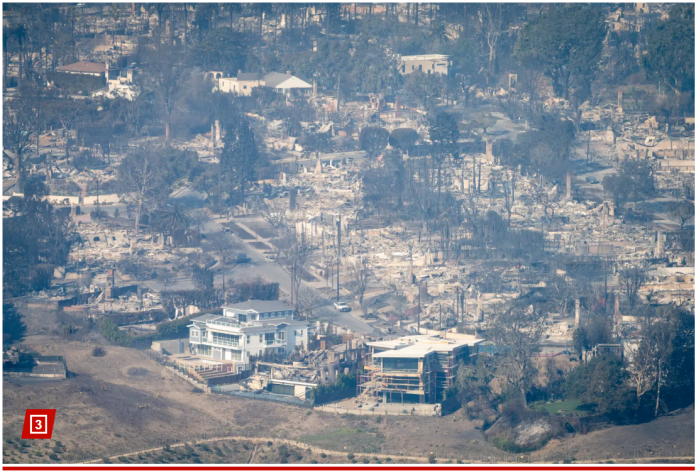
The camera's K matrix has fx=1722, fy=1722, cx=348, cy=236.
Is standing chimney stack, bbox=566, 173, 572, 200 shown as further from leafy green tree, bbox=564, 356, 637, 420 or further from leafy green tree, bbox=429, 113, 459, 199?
leafy green tree, bbox=564, 356, 637, 420

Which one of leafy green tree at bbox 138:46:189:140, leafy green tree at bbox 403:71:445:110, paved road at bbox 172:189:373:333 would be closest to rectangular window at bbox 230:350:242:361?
paved road at bbox 172:189:373:333

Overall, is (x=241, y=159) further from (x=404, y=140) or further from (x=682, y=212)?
(x=682, y=212)

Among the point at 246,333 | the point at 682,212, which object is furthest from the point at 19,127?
the point at 682,212

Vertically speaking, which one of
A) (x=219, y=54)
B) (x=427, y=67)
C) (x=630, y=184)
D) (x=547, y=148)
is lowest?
(x=630, y=184)

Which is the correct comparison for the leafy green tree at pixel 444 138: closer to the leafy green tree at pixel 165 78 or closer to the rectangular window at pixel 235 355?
the leafy green tree at pixel 165 78

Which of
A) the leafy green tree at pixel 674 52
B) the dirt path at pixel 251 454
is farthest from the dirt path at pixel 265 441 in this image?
the leafy green tree at pixel 674 52

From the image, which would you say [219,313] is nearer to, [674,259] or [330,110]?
[674,259]

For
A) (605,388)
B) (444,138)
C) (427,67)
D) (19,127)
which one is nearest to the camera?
(605,388)
